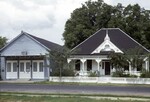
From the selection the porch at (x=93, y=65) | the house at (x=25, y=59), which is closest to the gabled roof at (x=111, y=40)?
the porch at (x=93, y=65)

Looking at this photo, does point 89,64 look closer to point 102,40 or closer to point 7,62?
point 102,40

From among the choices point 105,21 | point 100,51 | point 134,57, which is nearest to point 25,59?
point 100,51

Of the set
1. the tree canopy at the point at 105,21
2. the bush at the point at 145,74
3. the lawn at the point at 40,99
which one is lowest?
the lawn at the point at 40,99

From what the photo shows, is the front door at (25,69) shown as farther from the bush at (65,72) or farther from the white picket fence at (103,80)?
the white picket fence at (103,80)

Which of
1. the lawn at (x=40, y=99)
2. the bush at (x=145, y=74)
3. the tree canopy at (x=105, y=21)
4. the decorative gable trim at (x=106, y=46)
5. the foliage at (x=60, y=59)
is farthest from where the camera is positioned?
the tree canopy at (x=105, y=21)

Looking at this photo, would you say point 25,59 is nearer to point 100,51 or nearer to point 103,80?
point 100,51

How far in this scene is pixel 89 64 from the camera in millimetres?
48875

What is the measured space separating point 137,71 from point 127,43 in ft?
24.9

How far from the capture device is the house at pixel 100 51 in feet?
149

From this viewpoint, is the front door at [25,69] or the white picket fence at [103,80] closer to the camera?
the white picket fence at [103,80]

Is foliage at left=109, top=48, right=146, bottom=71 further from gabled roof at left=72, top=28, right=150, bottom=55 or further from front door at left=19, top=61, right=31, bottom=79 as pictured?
front door at left=19, top=61, right=31, bottom=79

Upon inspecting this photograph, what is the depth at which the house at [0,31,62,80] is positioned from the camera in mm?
44375

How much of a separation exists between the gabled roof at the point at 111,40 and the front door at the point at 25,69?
6.81 metres

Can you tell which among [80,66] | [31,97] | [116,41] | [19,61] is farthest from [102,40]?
[31,97]
